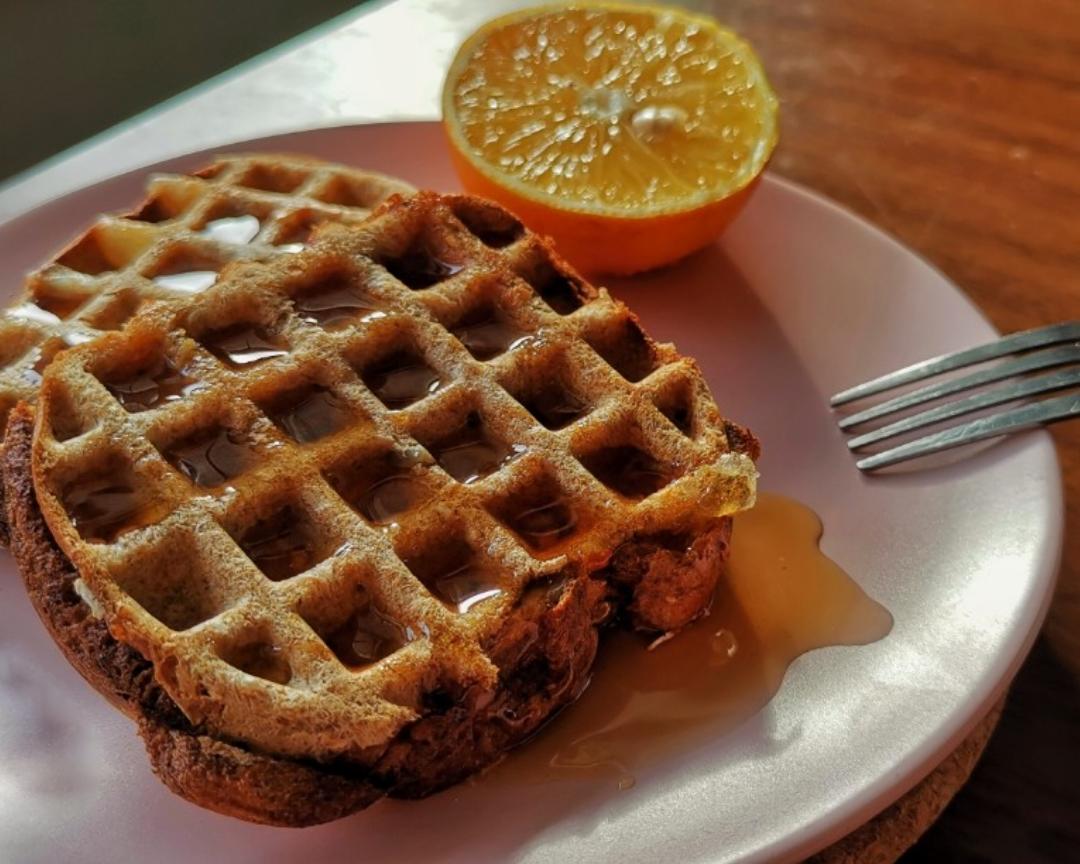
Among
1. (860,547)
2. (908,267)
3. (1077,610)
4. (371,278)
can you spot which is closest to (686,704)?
(860,547)

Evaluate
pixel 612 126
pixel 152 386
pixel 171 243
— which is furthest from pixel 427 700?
pixel 612 126

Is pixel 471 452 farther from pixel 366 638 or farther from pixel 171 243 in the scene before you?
pixel 171 243

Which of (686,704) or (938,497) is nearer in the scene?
(686,704)

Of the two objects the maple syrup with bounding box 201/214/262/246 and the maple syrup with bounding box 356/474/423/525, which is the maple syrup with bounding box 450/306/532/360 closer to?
the maple syrup with bounding box 356/474/423/525

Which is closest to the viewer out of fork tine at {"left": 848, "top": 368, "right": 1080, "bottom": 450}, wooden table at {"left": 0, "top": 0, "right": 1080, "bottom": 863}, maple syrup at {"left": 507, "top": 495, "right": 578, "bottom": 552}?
Result: maple syrup at {"left": 507, "top": 495, "right": 578, "bottom": 552}

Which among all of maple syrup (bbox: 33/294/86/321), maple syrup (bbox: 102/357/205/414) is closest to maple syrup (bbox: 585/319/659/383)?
maple syrup (bbox: 102/357/205/414)

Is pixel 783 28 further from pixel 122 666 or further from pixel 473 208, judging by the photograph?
pixel 122 666
